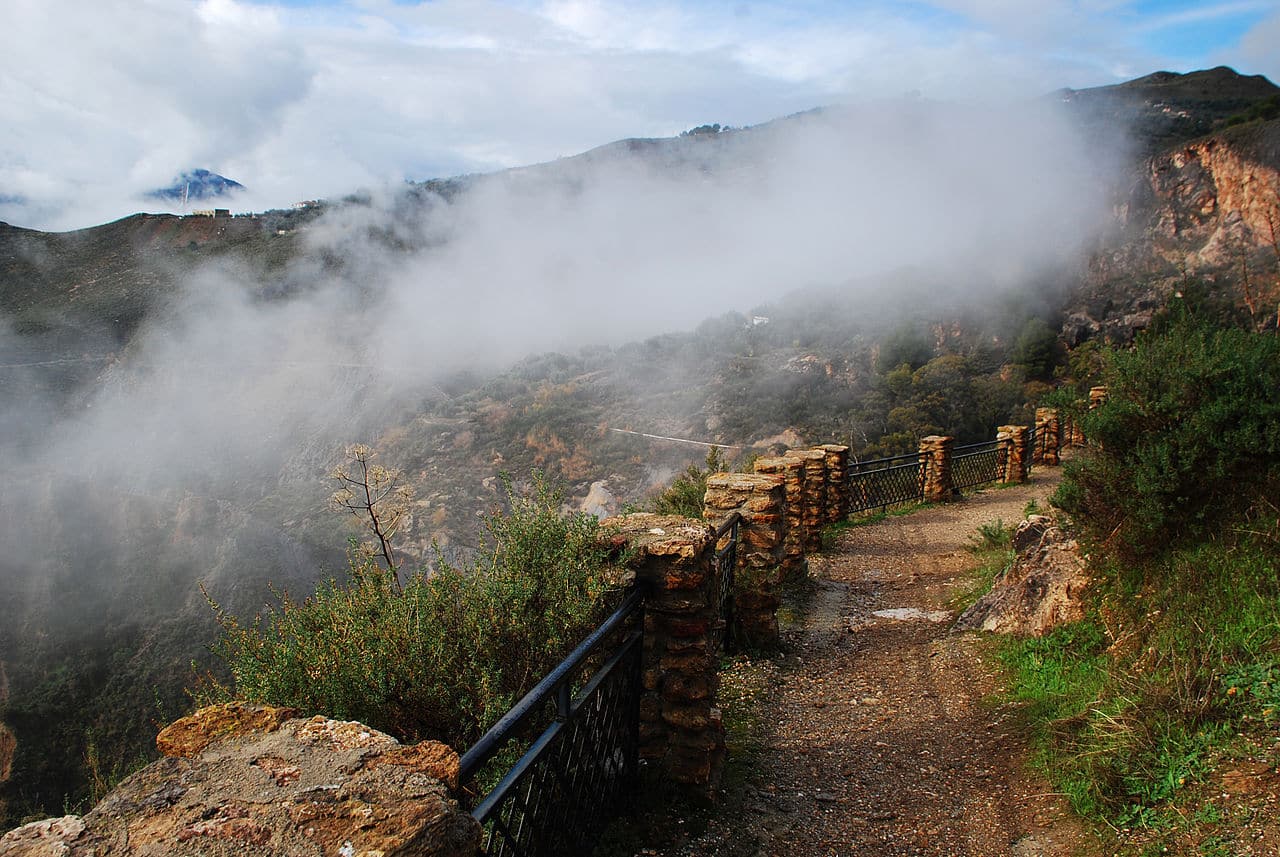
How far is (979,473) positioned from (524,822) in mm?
16650

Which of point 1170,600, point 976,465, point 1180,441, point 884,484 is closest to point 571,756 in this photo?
point 1170,600

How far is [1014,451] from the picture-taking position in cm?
1511

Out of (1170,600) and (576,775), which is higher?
(576,775)

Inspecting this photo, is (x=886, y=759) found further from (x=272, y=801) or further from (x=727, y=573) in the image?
(x=272, y=801)

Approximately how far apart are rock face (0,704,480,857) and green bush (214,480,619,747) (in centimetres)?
94

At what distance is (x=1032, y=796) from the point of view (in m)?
3.41

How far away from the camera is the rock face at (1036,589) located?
4.88 meters

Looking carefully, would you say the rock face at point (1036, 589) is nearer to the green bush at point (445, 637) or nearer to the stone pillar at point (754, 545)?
the stone pillar at point (754, 545)

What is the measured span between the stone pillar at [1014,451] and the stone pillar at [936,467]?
241 cm

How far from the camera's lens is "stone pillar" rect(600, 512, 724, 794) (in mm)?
3250

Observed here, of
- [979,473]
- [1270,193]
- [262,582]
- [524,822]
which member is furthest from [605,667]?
[1270,193]

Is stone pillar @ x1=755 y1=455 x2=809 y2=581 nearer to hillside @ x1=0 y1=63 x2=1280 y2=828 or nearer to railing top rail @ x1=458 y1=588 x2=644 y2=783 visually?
railing top rail @ x1=458 y1=588 x2=644 y2=783

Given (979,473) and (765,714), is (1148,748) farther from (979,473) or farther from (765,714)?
(979,473)

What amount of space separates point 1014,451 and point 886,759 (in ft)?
43.5
